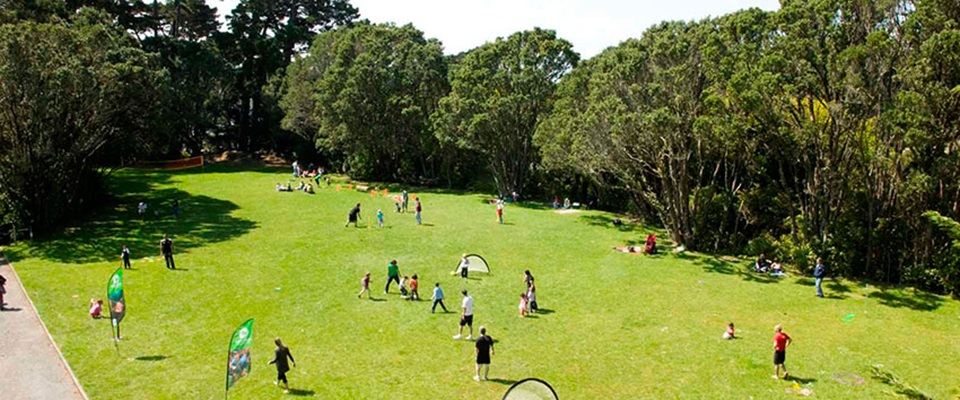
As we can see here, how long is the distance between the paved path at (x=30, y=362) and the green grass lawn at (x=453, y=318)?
0.39 m

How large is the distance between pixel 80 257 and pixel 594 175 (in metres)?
28.1

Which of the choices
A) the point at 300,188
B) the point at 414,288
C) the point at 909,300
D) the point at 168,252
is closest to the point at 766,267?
the point at 909,300

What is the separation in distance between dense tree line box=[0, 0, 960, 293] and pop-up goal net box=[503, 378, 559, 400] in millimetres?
7282

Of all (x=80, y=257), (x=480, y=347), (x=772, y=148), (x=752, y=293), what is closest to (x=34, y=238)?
(x=80, y=257)

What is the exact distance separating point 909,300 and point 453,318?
1797cm

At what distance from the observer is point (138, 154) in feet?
154

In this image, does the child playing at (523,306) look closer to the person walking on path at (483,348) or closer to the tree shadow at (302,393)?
the person walking on path at (483,348)

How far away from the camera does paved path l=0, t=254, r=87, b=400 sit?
15.1 meters

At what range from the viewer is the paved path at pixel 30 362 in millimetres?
15102

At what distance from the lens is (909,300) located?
2383cm

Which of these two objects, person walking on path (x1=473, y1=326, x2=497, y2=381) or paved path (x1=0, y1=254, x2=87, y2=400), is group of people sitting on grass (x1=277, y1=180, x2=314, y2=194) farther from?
person walking on path (x1=473, y1=326, x2=497, y2=381)

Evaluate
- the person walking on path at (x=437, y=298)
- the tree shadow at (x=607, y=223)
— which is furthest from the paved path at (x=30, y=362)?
the tree shadow at (x=607, y=223)

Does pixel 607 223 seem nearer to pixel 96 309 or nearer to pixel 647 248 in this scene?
pixel 647 248

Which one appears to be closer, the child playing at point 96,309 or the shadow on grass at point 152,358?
the shadow on grass at point 152,358
